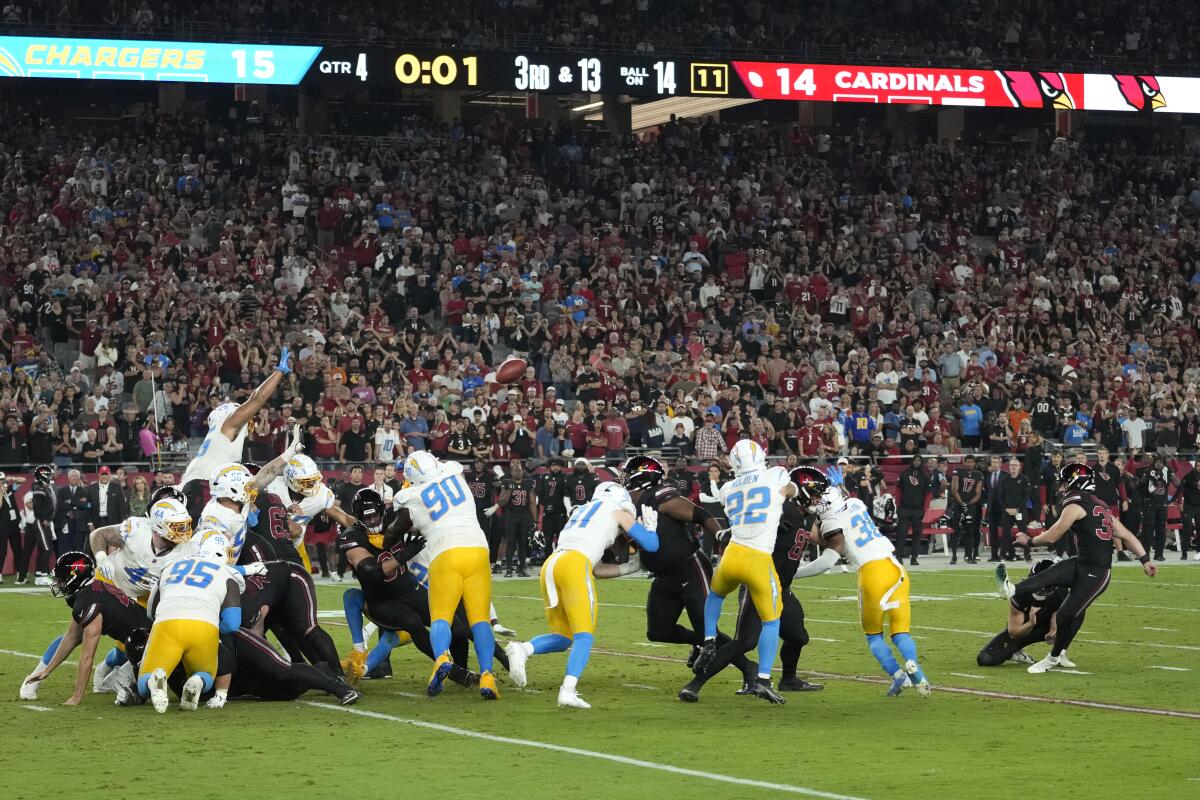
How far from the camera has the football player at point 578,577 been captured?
11.0 metres

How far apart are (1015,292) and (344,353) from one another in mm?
13558

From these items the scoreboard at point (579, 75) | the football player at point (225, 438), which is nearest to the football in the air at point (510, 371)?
the football player at point (225, 438)

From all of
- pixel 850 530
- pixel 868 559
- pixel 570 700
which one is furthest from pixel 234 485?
pixel 868 559

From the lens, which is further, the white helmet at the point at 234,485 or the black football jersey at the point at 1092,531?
the black football jersey at the point at 1092,531

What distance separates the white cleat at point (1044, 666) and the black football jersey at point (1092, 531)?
0.78 meters

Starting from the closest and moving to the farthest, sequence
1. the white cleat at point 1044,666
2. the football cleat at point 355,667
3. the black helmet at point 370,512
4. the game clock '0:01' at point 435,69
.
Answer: the football cleat at point 355,667, the black helmet at point 370,512, the white cleat at point 1044,666, the game clock '0:01' at point 435,69

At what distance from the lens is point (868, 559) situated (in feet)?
38.0

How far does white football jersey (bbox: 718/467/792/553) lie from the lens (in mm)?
11281

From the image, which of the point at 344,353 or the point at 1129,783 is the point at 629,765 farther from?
the point at 344,353

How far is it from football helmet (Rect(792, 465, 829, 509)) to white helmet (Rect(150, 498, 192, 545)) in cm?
398

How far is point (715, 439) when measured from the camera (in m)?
24.6

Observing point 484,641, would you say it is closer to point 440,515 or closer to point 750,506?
point 440,515

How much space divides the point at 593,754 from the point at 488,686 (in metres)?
2.06

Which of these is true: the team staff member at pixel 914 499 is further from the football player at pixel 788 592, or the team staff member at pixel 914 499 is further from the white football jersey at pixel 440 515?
the white football jersey at pixel 440 515
